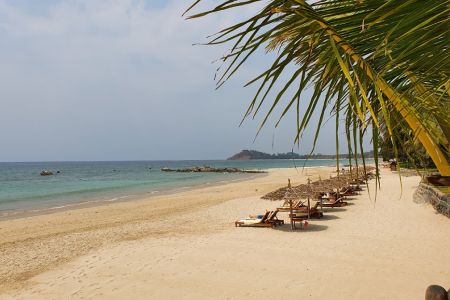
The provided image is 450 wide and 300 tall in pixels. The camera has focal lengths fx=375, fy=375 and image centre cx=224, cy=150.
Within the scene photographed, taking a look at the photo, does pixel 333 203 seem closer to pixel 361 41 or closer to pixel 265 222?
pixel 265 222

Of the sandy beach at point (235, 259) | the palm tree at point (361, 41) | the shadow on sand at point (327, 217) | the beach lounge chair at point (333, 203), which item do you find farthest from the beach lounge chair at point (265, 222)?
the palm tree at point (361, 41)

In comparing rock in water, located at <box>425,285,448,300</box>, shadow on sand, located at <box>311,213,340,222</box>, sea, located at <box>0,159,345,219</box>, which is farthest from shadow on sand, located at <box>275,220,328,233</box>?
rock in water, located at <box>425,285,448,300</box>

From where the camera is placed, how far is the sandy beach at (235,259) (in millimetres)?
6742

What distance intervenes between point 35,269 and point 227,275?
4.88 meters

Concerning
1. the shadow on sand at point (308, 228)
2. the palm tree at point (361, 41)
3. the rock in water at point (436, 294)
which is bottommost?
the shadow on sand at point (308, 228)

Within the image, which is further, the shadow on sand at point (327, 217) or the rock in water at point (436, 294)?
the shadow on sand at point (327, 217)

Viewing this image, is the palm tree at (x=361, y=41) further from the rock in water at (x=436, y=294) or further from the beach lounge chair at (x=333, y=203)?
the beach lounge chair at (x=333, y=203)

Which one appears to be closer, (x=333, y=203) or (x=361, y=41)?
(x=361, y=41)

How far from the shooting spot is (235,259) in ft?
27.8

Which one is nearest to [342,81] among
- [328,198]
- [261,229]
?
[261,229]

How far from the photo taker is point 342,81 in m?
1.63

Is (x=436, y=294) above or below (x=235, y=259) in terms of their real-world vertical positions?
above

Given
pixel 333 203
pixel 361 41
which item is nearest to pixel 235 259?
pixel 361 41

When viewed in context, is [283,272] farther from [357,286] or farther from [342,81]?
[342,81]
